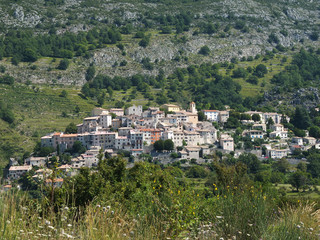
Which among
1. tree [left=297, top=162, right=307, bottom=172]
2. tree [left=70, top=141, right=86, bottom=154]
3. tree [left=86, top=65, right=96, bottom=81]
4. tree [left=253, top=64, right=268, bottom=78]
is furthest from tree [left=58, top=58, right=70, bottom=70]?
tree [left=297, top=162, right=307, bottom=172]

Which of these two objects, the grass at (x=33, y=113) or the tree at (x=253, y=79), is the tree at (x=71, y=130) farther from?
the tree at (x=253, y=79)

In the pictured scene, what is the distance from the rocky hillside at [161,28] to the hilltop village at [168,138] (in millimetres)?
34216

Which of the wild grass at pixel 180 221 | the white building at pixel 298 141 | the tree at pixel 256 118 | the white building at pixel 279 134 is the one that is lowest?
the white building at pixel 298 141

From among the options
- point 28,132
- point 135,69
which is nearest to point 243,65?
point 135,69

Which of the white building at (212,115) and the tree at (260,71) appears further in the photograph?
the tree at (260,71)

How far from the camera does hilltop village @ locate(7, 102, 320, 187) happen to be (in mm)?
54594

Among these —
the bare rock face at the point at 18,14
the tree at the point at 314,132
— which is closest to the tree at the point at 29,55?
the bare rock face at the point at 18,14

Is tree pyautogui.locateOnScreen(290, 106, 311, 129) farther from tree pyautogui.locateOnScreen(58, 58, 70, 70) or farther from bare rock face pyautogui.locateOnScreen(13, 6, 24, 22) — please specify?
bare rock face pyautogui.locateOnScreen(13, 6, 24, 22)

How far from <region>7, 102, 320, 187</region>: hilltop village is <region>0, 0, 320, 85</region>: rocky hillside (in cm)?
3422

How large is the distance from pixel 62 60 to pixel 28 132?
3875 cm

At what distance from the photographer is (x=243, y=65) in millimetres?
112875

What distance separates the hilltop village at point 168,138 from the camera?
179 feet

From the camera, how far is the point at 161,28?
12988 centimetres

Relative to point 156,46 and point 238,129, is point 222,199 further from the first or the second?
point 156,46
